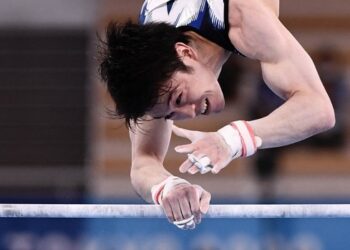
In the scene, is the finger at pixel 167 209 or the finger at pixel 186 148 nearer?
the finger at pixel 186 148

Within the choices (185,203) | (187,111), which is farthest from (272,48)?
(185,203)

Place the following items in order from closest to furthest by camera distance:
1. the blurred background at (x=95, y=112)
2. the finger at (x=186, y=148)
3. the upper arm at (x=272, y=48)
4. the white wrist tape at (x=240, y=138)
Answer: the finger at (x=186, y=148), the white wrist tape at (x=240, y=138), the upper arm at (x=272, y=48), the blurred background at (x=95, y=112)

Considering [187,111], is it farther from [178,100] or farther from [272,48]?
[272,48]

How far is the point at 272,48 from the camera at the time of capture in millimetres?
4082

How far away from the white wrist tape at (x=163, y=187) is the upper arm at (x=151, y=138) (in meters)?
0.50

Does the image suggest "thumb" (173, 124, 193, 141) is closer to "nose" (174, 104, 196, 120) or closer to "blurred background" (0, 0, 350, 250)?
"nose" (174, 104, 196, 120)

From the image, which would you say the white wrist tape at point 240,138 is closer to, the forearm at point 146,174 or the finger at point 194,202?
the finger at point 194,202

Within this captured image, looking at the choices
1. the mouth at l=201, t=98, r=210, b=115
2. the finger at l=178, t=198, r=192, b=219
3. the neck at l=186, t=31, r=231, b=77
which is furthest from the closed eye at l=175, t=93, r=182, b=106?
the finger at l=178, t=198, r=192, b=219

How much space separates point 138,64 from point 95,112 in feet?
14.3

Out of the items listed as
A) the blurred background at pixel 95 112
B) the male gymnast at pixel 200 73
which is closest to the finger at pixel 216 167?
the male gymnast at pixel 200 73

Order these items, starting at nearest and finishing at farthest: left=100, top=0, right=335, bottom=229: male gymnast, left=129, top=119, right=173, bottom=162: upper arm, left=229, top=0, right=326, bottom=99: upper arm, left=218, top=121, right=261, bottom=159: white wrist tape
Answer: left=218, top=121, right=261, bottom=159: white wrist tape → left=100, top=0, right=335, bottom=229: male gymnast → left=229, top=0, right=326, bottom=99: upper arm → left=129, top=119, right=173, bottom=162: upper arm

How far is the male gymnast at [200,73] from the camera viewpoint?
12.8 feet

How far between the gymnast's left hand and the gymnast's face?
0.34 meters

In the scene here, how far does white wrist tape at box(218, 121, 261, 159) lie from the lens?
379 cm
